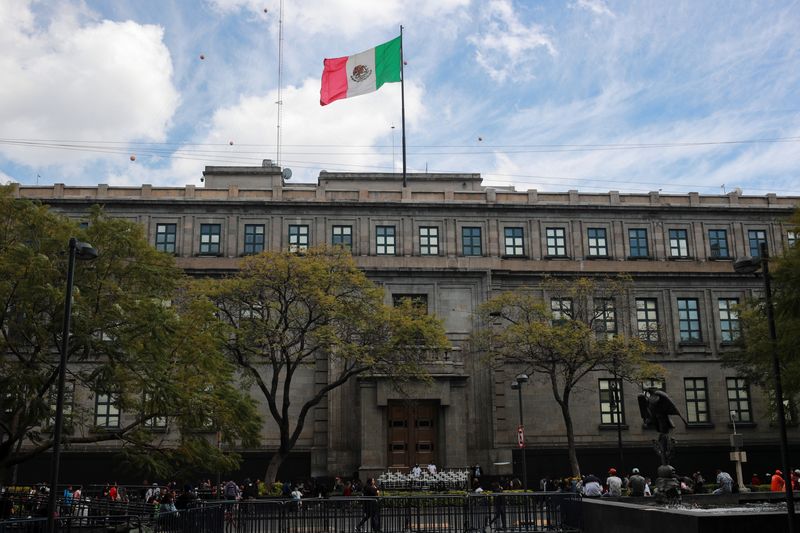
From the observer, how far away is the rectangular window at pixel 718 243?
54.0 metres

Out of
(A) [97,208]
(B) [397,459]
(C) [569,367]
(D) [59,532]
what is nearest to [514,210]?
(C) [569,367]

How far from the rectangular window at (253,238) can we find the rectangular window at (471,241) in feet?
39.7

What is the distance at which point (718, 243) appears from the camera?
54156 millimetres

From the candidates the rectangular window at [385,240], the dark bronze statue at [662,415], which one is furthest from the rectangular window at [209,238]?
the dark bronze statue at [662,415]

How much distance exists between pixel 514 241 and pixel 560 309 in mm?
6840

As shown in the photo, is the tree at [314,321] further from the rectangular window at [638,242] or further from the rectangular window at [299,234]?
the rectangular window at [638,242]

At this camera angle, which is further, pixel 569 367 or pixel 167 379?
Result: pixel 569 367

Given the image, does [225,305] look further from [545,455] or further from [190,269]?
[545,455]

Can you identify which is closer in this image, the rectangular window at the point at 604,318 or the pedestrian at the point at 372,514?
the pedestrian at the point at 372,514

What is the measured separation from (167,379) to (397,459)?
21.9 meters

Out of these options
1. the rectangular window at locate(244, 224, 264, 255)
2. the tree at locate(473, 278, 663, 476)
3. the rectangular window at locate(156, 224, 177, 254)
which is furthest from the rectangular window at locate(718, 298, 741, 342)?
the rectangular window at locate(156, 224, 177, 254)

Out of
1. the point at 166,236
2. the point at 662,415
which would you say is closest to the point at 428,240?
the point at 166,236

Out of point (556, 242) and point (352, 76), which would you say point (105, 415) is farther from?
point (556, 242)

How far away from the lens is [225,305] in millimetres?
42094
